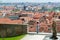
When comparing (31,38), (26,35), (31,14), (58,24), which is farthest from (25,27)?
Result: (31,14)

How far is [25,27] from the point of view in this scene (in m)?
10.6

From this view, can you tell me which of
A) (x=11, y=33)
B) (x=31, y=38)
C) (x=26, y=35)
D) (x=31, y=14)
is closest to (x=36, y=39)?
(x=31, y=38)

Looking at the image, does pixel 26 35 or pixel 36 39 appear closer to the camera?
pixel 36 39

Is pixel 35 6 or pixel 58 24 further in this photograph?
pixel 35 6

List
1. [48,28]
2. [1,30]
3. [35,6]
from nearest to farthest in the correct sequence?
[1,30] < [48,28] < [35,6]

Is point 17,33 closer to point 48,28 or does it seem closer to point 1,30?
point 1,30

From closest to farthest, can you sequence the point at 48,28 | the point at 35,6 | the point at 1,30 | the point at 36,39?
1. the point at 36,39
2. the point at 1,30
3. the point at 48,28
4. the point at 35,6

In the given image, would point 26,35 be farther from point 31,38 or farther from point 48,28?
point 48,28

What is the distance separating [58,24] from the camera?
10.8m

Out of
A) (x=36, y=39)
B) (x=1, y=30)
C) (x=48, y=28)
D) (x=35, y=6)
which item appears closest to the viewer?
(x=36, y=39)

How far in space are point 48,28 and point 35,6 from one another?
36793mm

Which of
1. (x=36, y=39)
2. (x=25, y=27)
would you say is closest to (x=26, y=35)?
(x=25, y=27)

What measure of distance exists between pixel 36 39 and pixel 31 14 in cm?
3945

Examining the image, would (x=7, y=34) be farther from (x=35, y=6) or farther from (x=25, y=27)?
(x=35, y=6)
